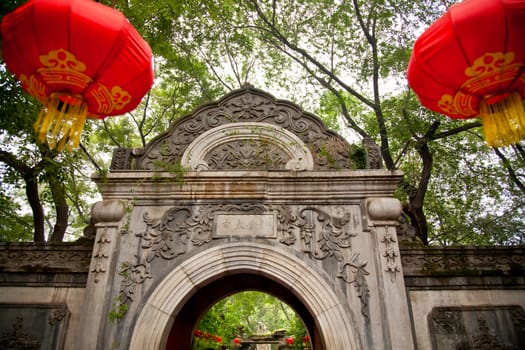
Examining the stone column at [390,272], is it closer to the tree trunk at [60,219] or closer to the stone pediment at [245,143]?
the stone pediment at [245,143]

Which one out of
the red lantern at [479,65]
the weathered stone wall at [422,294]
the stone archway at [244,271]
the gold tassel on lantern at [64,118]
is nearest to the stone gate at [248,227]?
the stone archway at [244,271]

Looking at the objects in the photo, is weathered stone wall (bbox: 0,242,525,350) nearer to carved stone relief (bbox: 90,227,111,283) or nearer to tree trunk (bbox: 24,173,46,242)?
carved stone relief (bbox: 90,227,111,283)

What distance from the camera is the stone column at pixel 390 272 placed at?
434 cm

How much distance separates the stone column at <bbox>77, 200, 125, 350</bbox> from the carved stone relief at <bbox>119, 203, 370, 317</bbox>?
212 millimetres

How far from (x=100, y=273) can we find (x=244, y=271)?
1.88 m

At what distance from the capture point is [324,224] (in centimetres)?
501

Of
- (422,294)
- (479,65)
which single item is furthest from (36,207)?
(479,65)

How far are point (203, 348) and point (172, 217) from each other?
16.8 feet

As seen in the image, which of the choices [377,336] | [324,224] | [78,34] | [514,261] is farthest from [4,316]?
[514,261]

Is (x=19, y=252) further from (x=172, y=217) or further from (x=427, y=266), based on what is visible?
(x=427, y=266)

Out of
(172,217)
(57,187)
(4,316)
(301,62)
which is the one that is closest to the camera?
(4,316)

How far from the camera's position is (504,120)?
3340mm

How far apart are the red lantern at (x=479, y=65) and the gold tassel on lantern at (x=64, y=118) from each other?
333 cm

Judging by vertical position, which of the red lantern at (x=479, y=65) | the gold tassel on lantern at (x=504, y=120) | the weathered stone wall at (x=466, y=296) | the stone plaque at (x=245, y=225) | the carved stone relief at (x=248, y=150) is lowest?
the weathered stone wall at (x=466, y=296)
